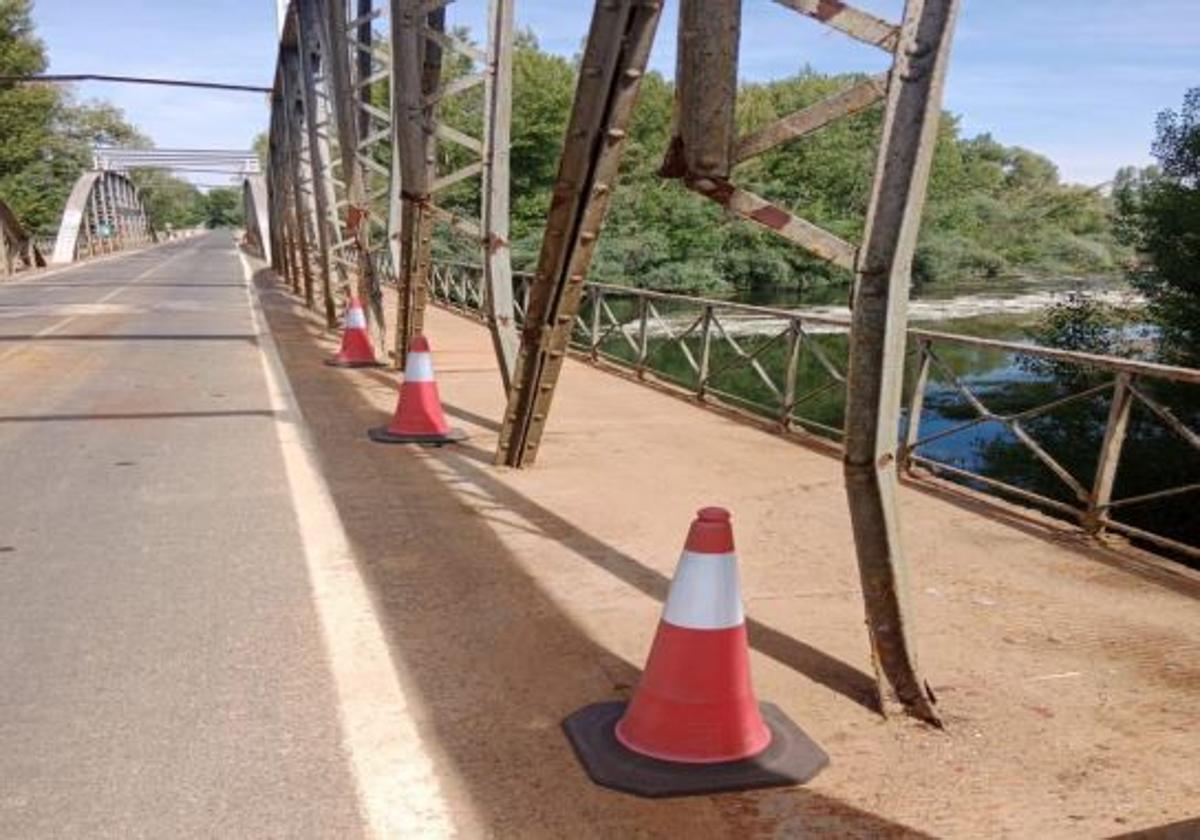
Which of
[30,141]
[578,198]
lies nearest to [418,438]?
[578,198]

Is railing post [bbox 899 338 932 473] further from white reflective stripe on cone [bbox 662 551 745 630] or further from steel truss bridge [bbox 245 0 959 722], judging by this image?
white reflective stripe on cone [bbox 662 551 745 630]

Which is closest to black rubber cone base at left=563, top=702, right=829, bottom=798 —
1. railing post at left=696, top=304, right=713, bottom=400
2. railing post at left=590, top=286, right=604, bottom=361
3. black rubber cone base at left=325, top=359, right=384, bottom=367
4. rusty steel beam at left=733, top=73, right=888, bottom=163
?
rusty steel beam at left=733, top=73, right=888, bottom=163

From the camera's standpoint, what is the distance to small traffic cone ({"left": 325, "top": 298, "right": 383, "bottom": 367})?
12742 mm

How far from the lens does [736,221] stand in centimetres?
5169

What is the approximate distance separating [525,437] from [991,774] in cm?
456

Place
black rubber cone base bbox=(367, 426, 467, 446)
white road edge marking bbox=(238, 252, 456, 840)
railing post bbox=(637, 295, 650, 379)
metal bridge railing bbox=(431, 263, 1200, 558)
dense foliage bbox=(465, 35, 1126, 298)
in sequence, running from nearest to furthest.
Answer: white road edge marking bbox=(238, 252, 456, 840), metal bridge railing bbox=(431, 263, 1200, 558), black rubber cone base bbox=(367, 426, 467, 446), railing post bbox=(637, 295, 650, 379), dense foliage bbox=(465, 35, 1126, 298)

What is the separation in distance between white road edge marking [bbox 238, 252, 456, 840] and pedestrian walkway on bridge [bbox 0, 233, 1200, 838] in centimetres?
1

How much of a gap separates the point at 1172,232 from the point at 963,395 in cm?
1731

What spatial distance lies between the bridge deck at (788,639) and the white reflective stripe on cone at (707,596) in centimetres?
53

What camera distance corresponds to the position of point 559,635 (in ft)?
14.1

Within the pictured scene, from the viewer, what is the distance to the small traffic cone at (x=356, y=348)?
12742 mm

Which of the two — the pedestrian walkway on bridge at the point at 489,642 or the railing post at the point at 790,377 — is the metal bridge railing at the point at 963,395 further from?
the pedestrian walkway on bridge at the point at 489,642

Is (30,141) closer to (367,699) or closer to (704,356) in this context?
(704,356)

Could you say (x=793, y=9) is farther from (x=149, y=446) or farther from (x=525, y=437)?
(x=149, y=446)
